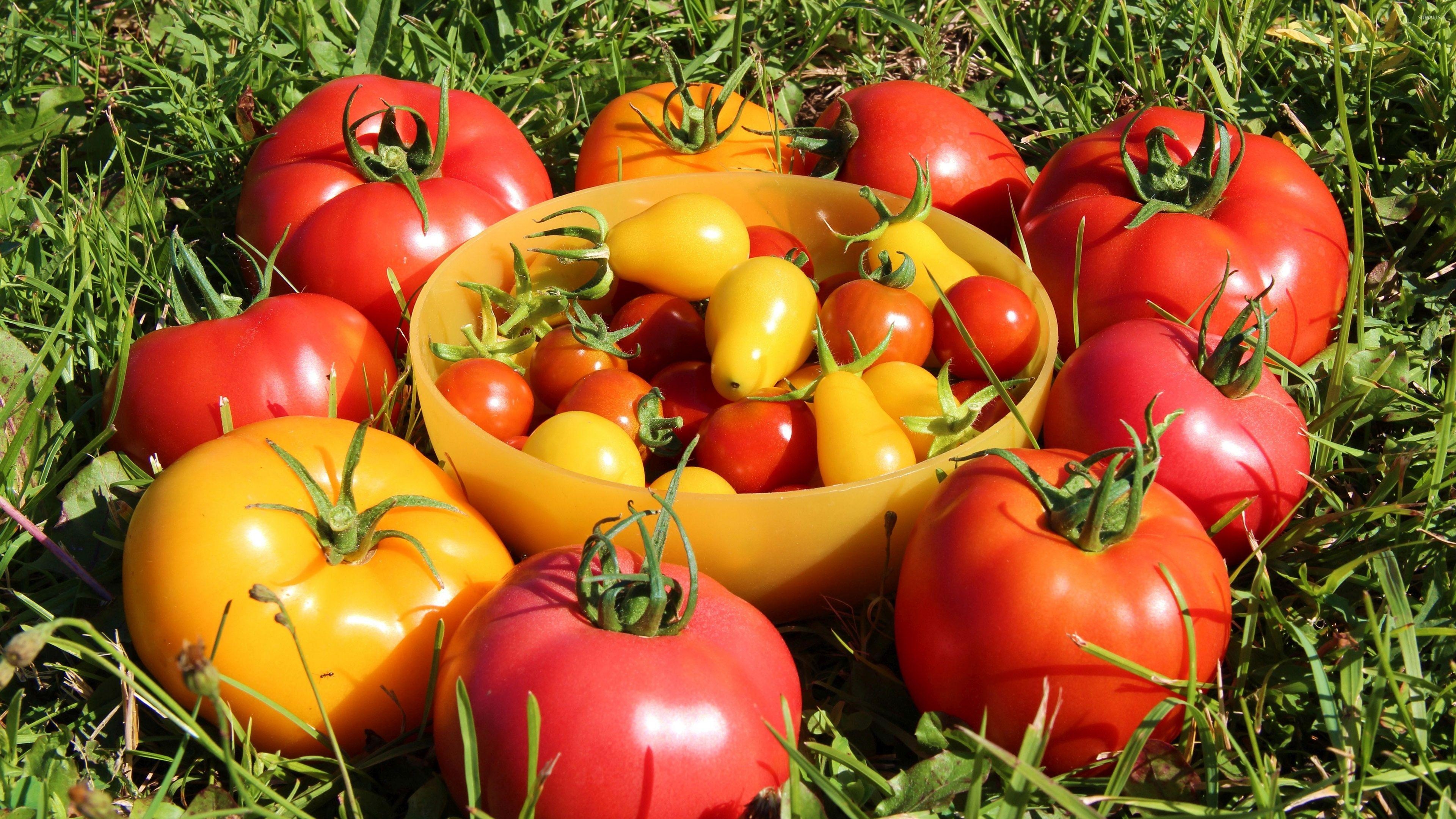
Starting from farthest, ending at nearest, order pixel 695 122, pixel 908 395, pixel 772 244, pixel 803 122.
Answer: pixel 803 122
pixel 695 122
pixel 772 244
pixel 908 395

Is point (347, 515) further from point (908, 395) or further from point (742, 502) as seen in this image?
point (908, 395)

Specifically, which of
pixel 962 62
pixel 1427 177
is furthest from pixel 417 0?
pixel 1427 177

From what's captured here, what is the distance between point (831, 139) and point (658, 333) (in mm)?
687

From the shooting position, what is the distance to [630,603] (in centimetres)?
127

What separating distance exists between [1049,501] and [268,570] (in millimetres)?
980

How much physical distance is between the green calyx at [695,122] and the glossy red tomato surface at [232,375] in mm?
779

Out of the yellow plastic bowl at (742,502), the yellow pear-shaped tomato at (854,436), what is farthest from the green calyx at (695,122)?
the yellow pear-shaped tomato at (854,436)

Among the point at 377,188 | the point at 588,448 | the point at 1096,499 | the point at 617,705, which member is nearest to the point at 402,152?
the point at 377,188

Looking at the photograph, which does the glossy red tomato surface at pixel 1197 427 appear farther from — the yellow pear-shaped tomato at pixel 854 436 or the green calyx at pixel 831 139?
A: the green calyx at pixel 831 139

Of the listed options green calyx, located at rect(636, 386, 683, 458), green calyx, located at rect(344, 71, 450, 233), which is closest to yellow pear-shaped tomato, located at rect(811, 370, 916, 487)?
green calyx, located at rect(636, 386, 683, 458)

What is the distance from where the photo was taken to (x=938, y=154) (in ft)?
7.49

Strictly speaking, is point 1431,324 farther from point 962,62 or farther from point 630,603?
point 630,603

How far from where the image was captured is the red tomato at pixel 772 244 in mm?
2055

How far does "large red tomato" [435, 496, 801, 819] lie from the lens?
122cm
